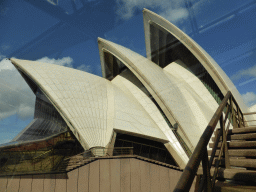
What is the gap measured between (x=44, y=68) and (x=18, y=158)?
6.71 metres

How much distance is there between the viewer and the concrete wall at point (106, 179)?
16.8 ft

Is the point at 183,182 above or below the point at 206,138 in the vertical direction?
below

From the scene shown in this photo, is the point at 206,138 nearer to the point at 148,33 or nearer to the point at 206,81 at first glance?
the point at 206,81

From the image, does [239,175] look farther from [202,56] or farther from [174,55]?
[174,55]

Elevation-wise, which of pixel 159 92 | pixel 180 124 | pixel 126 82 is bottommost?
pixel 180 124

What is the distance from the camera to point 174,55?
16.9 meters

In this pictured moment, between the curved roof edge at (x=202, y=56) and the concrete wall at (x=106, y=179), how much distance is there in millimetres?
8213

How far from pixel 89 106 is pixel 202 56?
355 inches

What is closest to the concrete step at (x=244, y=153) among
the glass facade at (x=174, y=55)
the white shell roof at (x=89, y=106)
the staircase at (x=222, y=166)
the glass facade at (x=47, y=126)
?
the staircase at (x=222, y=166)

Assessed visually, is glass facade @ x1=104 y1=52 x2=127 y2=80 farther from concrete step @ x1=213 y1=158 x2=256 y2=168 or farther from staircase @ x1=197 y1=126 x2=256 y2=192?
concrete step @ x1=213 y1=158 x2=256 y2=168

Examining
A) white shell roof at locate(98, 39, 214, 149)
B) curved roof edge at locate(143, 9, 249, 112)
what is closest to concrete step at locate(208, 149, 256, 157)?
white shell roof at locate(98, 39, 214, 149)

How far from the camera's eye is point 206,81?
14.1 meters

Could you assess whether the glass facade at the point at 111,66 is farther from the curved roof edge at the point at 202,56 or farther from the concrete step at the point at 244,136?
the concrete step at the point at 244,136

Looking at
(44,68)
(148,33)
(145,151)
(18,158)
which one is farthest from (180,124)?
(148,33)
